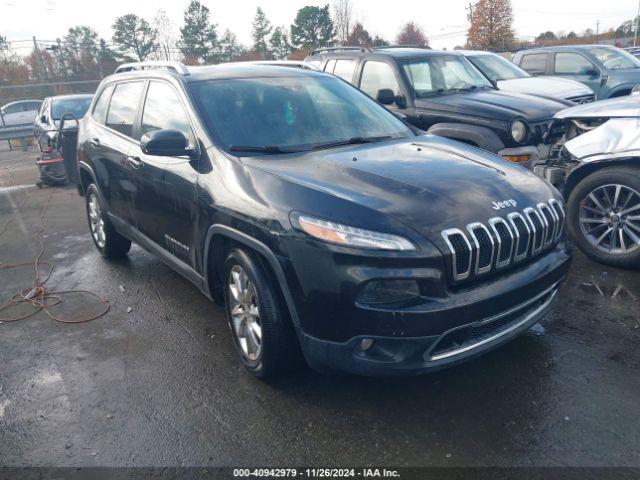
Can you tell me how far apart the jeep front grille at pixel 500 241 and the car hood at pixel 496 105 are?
3.45 metres

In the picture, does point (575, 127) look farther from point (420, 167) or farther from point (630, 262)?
point (420, 167)

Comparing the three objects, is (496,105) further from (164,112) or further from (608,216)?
(164,112)

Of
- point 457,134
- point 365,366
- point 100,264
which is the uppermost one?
point 457,134

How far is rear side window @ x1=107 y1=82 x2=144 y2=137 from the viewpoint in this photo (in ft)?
15.3

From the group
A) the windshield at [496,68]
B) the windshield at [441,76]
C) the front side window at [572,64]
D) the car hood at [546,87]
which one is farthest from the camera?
the front side window at [572,64]

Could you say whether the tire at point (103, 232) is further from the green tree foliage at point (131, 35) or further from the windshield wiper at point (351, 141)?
the green tree foliage at point (131, 35)

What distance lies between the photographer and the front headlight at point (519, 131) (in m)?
6.13

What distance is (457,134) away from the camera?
6.38 m

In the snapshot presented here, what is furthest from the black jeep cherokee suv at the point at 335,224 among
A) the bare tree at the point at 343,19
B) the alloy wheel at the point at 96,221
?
the bare tree at the point at 343,19

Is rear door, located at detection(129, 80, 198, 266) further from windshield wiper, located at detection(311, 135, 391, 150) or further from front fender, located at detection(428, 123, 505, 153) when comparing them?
front fender, located at detection(428, 123, 505, 153)

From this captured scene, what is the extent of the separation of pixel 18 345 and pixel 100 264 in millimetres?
1792

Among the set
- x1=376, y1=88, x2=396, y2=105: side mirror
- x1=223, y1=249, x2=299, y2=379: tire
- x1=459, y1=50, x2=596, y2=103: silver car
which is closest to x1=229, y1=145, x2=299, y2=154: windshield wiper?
x1=223, y1=249, x2=299, y2=379: tire

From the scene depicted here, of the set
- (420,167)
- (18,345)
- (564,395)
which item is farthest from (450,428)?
(18,345)

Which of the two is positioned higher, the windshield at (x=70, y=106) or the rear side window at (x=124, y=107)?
the rear side window at (x=124, y=107)
